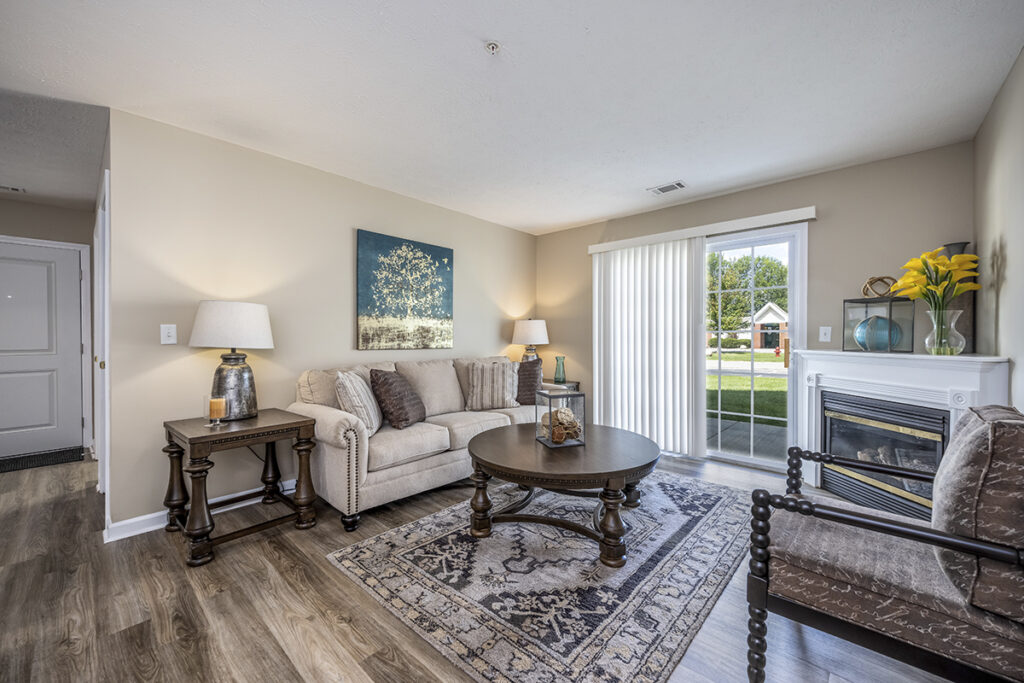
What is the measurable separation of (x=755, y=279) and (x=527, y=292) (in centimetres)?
246

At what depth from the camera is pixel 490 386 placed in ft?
12.5

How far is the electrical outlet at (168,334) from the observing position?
2.53 meters

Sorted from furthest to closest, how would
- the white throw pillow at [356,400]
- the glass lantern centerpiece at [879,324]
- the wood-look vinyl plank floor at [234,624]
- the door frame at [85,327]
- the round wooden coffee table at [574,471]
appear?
the door frame at [85,327] < the glass lantern centerpiece at [879,324] < the white throw pillow at [356,400] < the round wooden coffee table at [574,471] < the wood-look vinyl plank floor at [234,624]

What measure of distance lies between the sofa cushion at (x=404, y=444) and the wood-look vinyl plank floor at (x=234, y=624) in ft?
1.31

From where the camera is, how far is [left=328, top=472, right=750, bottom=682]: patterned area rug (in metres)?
1.49

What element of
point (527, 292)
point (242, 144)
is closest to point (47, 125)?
point (242, 144)

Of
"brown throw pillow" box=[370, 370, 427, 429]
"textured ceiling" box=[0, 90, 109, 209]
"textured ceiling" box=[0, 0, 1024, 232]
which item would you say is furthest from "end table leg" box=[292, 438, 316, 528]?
"textured ceiling" box=[0, 90, 109, 209]

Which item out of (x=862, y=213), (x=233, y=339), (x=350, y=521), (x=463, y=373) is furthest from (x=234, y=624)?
(x=862, y=213)

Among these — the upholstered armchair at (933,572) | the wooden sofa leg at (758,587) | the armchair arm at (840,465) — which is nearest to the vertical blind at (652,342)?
the armchair arm at (840,465)

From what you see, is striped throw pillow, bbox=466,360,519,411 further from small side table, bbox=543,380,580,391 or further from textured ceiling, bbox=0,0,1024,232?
textured ceiling, bbox=0,0,1024,232

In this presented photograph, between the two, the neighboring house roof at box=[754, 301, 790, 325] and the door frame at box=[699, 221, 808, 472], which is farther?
the neighboring house roof at box=[754, 301, 790, 325]

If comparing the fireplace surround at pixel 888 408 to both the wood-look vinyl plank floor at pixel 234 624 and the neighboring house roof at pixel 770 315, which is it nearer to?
the neighboring house roof at pixel 770 315

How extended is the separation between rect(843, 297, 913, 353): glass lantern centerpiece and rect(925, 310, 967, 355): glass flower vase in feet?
1.00

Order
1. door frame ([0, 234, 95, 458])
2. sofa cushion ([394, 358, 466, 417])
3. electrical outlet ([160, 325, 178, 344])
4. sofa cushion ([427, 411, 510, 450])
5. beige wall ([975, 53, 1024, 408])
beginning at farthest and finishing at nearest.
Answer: door frame ([0, 234, 95, 458])
sofa cushion ([394, 358, 466, 417])
sofa cushion ([427, 411, 510, 450])
electrical outlet ([160, 325, 178, 344])
beige wall ([975, 53, 1024, 408])
